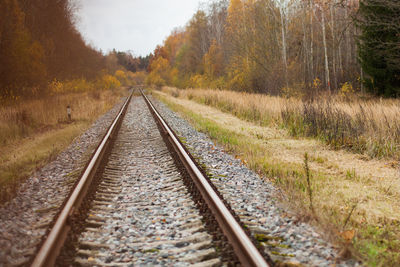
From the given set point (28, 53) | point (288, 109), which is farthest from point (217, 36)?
point (288, 109)

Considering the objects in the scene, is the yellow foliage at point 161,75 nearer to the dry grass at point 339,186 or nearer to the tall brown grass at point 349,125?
the tall brown grass at point 349,125

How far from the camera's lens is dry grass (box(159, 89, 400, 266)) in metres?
3.00

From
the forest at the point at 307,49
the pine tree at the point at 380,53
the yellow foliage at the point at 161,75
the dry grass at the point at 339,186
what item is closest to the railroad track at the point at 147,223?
the dry grass at the point at 339,186

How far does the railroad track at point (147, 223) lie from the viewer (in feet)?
8.53

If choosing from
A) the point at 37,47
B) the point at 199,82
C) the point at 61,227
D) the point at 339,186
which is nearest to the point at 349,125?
the point at 339,186

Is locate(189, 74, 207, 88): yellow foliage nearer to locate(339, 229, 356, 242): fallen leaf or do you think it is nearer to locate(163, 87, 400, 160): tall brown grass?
locate(163, 87, 400, 160): tall brown grass

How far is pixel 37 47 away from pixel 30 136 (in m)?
7.70

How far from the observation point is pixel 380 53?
1394 cm

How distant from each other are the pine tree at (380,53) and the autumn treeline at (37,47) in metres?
15.3

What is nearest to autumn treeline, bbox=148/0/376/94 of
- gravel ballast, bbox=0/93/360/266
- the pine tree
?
the pine tree

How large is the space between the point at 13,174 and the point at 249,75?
1980 cm

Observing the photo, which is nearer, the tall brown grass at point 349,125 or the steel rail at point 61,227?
the steel rail at point 61,227

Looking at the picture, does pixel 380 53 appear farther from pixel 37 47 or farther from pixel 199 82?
pixel 199 82

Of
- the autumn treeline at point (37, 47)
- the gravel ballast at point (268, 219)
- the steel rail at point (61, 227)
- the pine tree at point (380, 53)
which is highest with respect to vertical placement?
the autumn treeline at point (37, 47)
